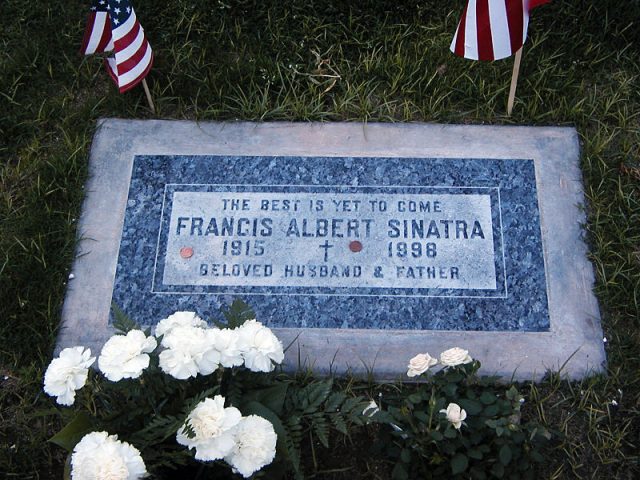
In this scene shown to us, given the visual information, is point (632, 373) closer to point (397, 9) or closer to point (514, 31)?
point (514, 31)

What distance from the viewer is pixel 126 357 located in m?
2.12

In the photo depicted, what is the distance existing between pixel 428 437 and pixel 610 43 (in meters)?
2.43

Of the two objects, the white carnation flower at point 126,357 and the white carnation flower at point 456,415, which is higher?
the white carnation flower at point 126,357

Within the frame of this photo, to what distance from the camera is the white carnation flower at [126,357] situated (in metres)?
2.11

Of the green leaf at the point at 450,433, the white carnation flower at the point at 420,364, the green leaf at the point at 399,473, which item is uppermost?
the white carnation flower at the point at 420,364

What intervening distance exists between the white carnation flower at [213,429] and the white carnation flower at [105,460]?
171 mm

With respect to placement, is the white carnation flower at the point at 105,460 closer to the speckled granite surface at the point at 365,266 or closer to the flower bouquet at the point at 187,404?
the flower bouquet at the point at 187,404

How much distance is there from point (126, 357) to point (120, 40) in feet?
5.26

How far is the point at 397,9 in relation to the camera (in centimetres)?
376

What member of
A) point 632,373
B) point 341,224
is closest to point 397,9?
point 341,224

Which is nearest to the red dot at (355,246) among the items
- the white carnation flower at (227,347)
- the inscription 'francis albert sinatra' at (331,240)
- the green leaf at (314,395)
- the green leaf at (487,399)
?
the inscription 'francis albert sinatra' at (331,240)

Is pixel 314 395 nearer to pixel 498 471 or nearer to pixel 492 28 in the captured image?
pixel 498 471

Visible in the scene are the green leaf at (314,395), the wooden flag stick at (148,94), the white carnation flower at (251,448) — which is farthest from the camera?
the wooden flag stick at (148,94)

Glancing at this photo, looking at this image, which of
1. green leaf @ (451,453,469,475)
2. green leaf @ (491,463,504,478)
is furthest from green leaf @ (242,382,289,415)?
green leaf @ (491,463,504,478)
